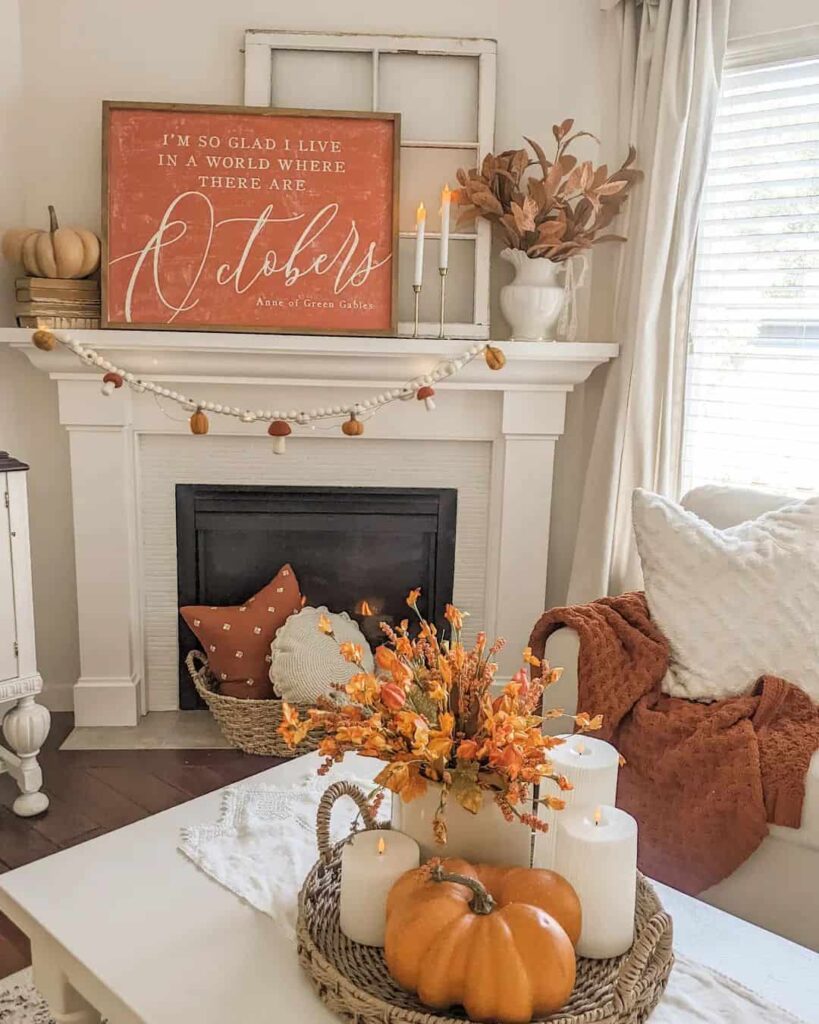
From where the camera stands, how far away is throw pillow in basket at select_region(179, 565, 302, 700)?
2.68 metres

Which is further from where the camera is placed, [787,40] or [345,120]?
[345,120]

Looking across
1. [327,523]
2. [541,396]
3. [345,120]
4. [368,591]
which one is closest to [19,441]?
[327,523]

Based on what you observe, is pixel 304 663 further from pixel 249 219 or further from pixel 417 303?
pixel 249 219

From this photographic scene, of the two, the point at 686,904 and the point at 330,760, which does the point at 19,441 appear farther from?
the point at 686,904

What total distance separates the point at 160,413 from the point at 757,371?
69.4 inches

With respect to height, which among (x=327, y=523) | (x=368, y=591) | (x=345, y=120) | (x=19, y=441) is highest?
(x=345, y=120)

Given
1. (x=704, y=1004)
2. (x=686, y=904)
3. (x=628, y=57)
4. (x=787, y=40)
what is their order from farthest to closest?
(x=628, y=57) → (x=787, y=40) → (x=686, y=904) → (x=704, y=1004)

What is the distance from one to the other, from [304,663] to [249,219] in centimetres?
129

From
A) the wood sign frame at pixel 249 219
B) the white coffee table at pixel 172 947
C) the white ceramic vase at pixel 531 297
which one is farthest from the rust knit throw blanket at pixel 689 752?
the wood sign frame at pixel 249 219

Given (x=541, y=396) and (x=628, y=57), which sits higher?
(x=628, y=57)

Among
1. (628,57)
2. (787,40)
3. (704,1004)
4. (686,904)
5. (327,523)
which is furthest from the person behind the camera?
(327,523)

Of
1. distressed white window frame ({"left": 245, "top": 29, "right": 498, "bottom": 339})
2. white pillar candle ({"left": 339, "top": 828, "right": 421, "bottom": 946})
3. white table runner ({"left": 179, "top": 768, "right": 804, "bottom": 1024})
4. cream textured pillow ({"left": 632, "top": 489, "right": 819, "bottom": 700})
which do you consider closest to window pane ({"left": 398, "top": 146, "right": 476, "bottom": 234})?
distressed white window frame ({"left": 245, "top": 29, "right": 498, "bottom": 339})

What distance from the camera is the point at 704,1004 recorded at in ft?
3.52

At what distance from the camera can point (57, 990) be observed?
1.22m
